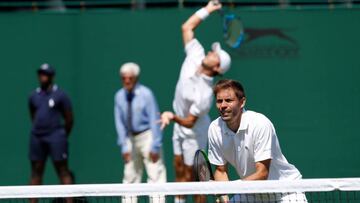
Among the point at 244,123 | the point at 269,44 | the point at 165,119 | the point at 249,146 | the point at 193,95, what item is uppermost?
the point at 269,44

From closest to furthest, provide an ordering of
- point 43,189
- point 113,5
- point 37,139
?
point 43,189, point 37,139, point 113,5

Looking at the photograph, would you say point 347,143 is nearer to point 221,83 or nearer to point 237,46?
point 237,46

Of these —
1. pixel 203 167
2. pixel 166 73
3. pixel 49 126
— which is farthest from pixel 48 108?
pixel 203 167

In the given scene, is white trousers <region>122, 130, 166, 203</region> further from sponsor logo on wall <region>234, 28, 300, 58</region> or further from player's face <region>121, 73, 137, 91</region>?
sponsor logo on wall <region>234, 28, 300, 58</region>

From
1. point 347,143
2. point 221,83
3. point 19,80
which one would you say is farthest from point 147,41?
point 221,83

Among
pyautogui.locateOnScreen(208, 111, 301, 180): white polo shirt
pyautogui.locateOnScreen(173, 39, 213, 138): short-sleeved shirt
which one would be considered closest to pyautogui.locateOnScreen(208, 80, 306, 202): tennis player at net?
pyautogui.locateOnScreen(208, 111, 301, 180): white polo shirt

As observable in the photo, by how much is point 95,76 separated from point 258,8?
1.94 meters

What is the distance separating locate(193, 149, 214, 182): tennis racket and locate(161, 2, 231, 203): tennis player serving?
2.36 metres

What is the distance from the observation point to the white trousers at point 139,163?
30.4 ft

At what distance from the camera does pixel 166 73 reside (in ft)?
32.7

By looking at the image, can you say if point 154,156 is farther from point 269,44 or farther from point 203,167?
point 203,167

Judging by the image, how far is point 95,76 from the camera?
1005 cm

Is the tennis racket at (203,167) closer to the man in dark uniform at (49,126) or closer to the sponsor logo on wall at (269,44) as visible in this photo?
the man in dark uniform at (49,126)

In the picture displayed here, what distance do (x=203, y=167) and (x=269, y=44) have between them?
158 inches
